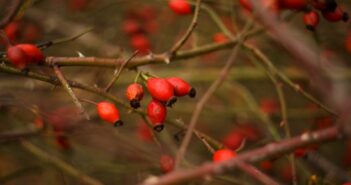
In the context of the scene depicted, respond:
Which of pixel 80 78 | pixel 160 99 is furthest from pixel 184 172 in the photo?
pixel 80 78

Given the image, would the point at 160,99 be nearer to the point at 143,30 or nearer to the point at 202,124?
the point at 143,30

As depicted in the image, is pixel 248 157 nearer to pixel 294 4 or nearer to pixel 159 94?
pixel 159 94

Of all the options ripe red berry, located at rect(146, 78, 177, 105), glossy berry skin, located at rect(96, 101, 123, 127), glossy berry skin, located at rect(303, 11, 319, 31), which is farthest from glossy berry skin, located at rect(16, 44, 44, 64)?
glossy berry skin, located at rect(303, 11, 319, 31)

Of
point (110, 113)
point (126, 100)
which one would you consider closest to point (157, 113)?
point (110, 113)

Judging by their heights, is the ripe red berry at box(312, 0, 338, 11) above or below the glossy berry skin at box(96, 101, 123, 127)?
above

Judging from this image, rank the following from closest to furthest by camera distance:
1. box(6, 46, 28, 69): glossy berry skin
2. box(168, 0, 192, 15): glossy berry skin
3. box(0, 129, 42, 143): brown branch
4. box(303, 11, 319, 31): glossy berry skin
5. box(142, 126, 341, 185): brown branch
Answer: box(142, 126, 341, 185): brown branch, box(6, 46, 28, 69): glossy berry skin, box(303, 11, 319, 31): glossy berry skin, box(168, 0, 192, 15): glossy berry skin, box(0, 129, 42, 143): brown branch

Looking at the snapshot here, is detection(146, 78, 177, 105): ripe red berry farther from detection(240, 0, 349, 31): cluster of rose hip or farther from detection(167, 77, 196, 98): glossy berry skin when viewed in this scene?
detection(240, 0, 349, 31): cluster of rose hip

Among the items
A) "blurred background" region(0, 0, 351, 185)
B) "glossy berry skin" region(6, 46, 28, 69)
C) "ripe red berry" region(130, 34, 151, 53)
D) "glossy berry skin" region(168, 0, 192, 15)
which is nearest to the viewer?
"glossy berry skin" region(6, 46, 28, 69)
